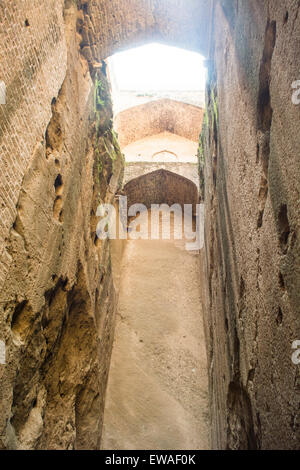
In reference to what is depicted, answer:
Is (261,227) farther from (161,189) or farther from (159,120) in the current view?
(159,120)

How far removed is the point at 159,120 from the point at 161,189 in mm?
3640

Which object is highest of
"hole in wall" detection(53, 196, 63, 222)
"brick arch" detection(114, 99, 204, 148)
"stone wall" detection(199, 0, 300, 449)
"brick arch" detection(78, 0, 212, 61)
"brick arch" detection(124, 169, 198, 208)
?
"brick arch" detection(114, 99, 204, 148)

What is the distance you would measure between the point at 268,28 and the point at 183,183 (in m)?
6.78

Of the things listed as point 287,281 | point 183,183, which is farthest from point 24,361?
point 183,183

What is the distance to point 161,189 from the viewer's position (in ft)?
28.9

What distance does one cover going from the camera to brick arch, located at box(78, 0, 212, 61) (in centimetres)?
409

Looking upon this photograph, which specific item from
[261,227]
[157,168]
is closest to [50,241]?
[261,227]

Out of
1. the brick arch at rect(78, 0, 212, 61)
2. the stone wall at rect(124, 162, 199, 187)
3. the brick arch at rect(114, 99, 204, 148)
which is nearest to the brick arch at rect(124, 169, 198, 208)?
the stone wall at rect(124, 162, 199, 187)

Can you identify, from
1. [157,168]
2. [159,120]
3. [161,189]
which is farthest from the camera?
[159,120]

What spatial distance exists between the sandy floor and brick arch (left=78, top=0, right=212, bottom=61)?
3960mm

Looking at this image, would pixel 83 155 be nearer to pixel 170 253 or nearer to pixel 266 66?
pixel 266 66

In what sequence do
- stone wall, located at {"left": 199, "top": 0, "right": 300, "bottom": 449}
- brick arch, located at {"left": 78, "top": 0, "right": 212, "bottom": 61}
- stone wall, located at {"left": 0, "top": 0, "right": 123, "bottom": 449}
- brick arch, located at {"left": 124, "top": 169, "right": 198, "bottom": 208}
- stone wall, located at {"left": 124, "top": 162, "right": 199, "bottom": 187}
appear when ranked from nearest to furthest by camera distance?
stone wall, located at {"left": 199, "top": 0, "right": 300, "bottom": 449}, stone wall, located at {"left": 0, "top": 0, "right": 123, "bottom": 449}, brick arch, located at {"left": 78, "top": 0, "right": 212, "bottom": 61}, stone wall, located at {"left": 124, "top": 162, "right": 199, "bottom": 187}, brick arch, located at {"left": 124, "top": 169, "right": 198, "bottom": 208}

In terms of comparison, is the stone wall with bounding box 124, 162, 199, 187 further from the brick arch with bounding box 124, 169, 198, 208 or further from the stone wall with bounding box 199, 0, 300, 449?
the stone wall with bounding box 199, 0, 300, 449

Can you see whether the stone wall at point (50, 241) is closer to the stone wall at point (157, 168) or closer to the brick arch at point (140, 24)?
the brick arch at point (140, 24)
